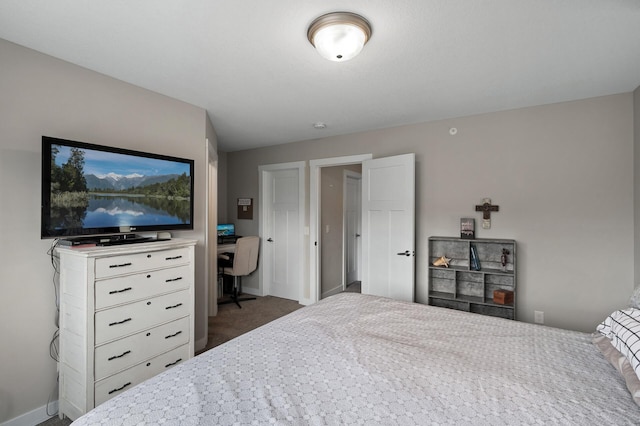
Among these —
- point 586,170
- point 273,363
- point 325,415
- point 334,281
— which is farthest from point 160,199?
point 586,170

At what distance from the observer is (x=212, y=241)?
3.90 m

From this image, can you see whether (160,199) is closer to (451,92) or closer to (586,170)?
(451,92)

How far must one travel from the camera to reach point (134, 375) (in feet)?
6.50

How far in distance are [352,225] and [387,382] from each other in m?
4.28

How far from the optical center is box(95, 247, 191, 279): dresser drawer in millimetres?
1826

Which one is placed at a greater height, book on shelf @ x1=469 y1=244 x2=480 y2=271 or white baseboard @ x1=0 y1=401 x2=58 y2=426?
book on shelf @ x1=469 y1=244 x2=480 y2=271

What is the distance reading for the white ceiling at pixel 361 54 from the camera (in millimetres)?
1500

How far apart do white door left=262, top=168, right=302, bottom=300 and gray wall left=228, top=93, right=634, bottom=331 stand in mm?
1823

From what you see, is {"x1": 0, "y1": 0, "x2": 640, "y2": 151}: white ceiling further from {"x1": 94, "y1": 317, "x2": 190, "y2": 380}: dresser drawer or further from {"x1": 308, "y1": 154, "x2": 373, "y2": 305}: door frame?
{"x1": 94, "y1": 317, "x2": 190, "y2": 380}: dresser drawer

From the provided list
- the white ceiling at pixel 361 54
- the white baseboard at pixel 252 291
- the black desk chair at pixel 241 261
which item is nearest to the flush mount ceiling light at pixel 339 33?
the white ceiling at pixel 361 54

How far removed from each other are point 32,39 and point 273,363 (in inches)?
91.9

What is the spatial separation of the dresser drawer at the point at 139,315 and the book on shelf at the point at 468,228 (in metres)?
2.69

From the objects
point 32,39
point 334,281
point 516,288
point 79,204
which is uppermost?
point 32,39

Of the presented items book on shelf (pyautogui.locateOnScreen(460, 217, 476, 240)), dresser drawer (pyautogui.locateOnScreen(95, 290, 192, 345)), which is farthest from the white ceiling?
dresser drawer (pyautogui.locateOnScreen(95, 290, 192, 345))
